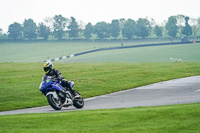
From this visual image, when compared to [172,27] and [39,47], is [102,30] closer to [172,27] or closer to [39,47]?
[172,27]

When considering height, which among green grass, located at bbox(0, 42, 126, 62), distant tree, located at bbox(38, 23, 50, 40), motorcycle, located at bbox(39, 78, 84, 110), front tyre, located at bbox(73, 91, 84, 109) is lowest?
green grass, located at bbox(0, 42, 126, 62)

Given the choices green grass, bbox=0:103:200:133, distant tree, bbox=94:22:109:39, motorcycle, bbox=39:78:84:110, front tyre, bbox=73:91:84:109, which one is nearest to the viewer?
green grass, bbox=0:103:200:133

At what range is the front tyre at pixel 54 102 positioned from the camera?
1686 cm

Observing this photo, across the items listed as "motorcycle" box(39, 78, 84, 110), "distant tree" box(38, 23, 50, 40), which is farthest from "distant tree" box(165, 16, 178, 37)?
"motorcycle" box(39, 78, 84, 110)

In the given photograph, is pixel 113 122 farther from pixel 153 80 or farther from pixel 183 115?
pixel 153 80

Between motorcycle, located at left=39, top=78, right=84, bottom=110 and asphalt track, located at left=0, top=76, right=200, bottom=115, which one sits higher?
motorcycle, located at left=39, top=78, right=84, bottom=110

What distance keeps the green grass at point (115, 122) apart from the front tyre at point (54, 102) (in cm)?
295

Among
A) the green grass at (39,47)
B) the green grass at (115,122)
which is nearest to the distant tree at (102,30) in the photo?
the green grass at (39,47)

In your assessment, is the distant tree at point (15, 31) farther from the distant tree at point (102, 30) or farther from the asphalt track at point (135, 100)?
the asphalt track at point (135, 100)

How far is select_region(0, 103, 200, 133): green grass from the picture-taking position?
11.0 meters

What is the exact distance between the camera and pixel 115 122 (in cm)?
1216

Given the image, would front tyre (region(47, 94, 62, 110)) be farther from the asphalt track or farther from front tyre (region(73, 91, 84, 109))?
front tyre (region(73, 91, 84, 109))

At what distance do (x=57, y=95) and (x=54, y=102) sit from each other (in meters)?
0.29

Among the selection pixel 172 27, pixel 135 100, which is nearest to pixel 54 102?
pixel 135 100
